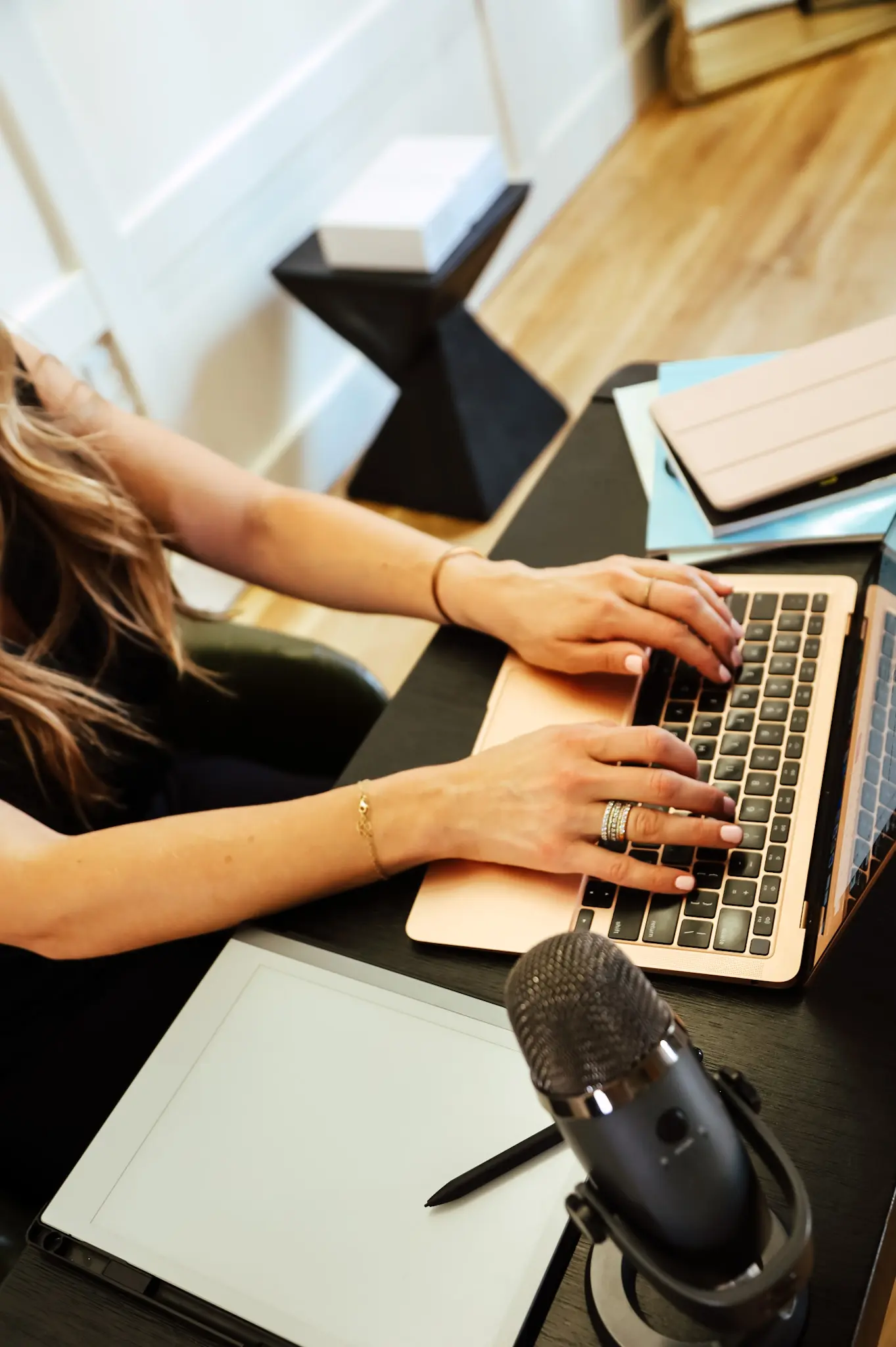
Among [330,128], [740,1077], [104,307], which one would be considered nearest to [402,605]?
[740,1077]

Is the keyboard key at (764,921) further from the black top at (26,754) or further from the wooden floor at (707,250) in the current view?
the wooden floor at (707,250)

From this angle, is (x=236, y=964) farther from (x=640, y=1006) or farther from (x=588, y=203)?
(x=588, y=203)

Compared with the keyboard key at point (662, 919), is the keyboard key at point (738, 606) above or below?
above

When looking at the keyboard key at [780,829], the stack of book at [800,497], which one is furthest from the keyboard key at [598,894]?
the stack of book at [800,497]

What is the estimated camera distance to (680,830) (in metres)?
0.67

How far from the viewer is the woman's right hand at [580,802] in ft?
2.21

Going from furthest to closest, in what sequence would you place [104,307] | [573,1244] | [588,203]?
[588,203]
[104,307]
[573,1244]

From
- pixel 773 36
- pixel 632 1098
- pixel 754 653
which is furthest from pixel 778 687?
pixel 773 36

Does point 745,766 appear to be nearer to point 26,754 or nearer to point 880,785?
point 880,785

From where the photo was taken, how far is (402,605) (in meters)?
0.98

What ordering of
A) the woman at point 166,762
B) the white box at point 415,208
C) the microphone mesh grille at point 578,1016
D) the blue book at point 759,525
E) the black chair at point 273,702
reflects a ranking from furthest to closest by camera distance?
the white box at point 415,208 → the black chair at point 273,702 → the blue book at point 759,525 → the woman at point 166,762 → the microphone mesh grille at point 578,1016

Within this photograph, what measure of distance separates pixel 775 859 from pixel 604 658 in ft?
0.69

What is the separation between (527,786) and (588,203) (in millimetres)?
2837

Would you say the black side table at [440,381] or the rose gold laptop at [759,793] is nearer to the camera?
the rose gold laptop at [759,793]
